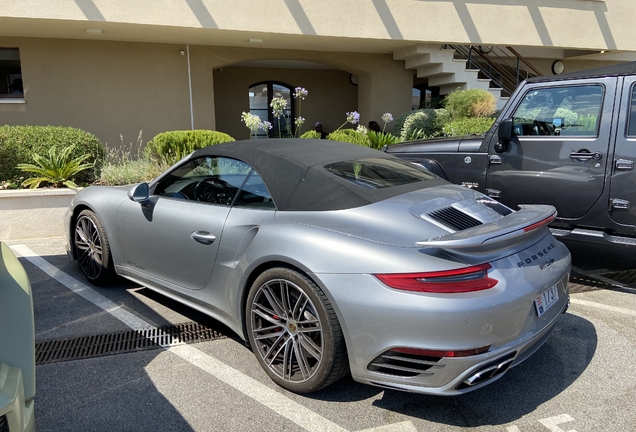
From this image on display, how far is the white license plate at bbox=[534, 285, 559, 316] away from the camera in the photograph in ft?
8.45

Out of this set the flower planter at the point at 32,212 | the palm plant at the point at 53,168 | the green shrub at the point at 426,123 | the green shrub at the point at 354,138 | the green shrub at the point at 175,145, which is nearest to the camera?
the flower planter at the point at 32,212

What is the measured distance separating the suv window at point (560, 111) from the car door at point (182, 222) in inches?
128

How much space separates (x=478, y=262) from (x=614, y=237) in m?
2.78

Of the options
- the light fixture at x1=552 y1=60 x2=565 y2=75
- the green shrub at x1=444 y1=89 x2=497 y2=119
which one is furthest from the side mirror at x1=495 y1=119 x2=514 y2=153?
the light fixture at x1=552 y1=60 x2=565 y2=75

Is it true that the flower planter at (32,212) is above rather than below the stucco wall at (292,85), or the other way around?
below

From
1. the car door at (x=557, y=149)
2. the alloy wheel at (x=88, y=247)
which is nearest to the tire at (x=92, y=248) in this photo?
the alloy wheel at (x=88, y=247)

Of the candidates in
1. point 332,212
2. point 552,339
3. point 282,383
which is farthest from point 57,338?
point 552,339

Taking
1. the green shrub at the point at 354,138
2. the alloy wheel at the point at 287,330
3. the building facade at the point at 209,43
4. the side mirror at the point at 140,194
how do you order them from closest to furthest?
the alloy wheel at the point at 287,330
the side mirror at the point at 140,194
the green shrub at the point at 354,138
the building facade at the point at 209,43

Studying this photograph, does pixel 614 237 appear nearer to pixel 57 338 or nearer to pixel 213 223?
pixel 213 223

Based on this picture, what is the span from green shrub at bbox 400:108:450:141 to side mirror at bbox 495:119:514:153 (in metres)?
6.52

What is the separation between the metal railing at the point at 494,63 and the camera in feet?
44.6

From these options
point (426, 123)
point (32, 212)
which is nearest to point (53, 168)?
point (32, 212)

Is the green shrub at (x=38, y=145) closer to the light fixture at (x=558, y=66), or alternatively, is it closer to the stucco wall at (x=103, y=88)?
the stucco wall at (x=103, y=88)

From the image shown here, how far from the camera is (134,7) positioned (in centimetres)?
939
